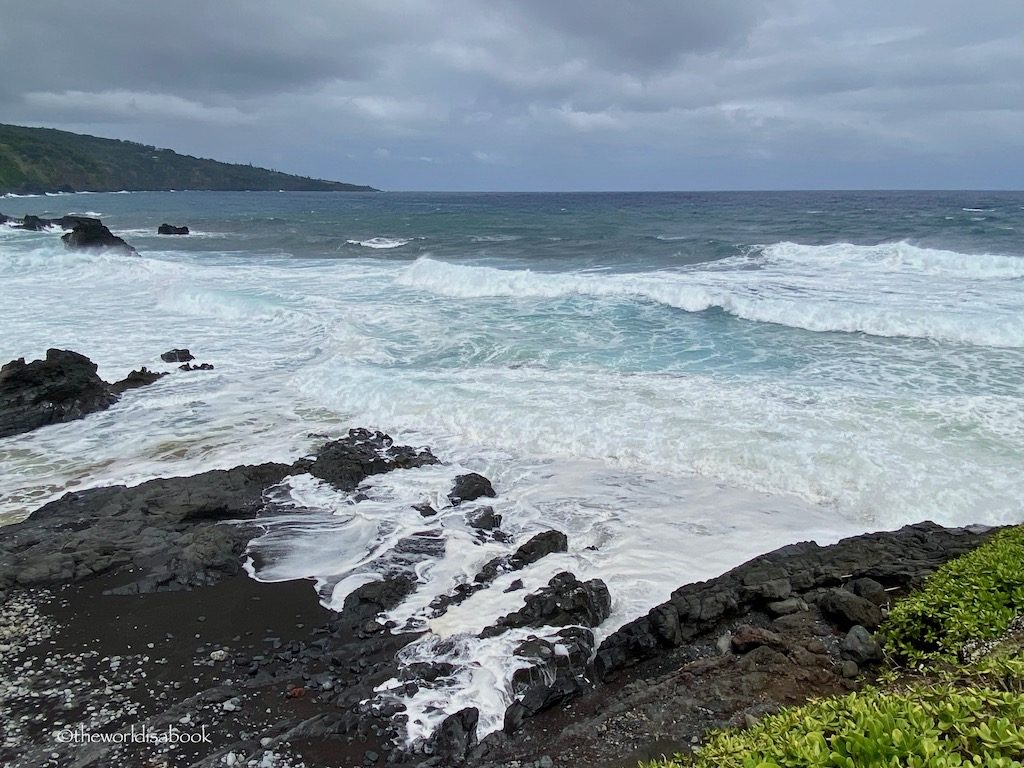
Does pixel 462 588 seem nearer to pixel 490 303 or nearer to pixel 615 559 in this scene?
pixel 615 559

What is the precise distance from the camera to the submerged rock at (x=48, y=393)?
508 inches

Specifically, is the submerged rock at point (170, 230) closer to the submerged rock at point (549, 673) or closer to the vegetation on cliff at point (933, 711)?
the submerged rock at point (549, 673)

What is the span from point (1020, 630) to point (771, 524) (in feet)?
14.2

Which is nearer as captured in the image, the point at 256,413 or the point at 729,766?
the point at 729,766

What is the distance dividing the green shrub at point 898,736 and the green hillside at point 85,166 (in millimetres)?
161676

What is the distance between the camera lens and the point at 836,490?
396 inches

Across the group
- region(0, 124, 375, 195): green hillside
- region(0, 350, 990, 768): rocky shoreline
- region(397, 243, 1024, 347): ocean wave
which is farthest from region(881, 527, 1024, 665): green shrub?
region(0, 124, 375, 195): green hillside

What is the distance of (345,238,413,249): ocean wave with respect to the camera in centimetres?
4731

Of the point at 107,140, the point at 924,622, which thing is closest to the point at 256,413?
the point at 924,622

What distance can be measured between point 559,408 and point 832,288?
700 inches

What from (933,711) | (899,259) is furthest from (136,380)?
(899,259)

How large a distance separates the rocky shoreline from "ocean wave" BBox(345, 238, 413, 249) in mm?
39869

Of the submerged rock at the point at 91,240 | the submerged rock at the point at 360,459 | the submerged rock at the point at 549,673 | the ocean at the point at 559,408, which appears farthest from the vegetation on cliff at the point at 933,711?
the submerged rock at the point at 91,240

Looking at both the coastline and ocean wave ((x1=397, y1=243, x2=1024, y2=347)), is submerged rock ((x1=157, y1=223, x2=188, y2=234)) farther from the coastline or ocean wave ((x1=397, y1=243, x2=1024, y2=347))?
the coastline
